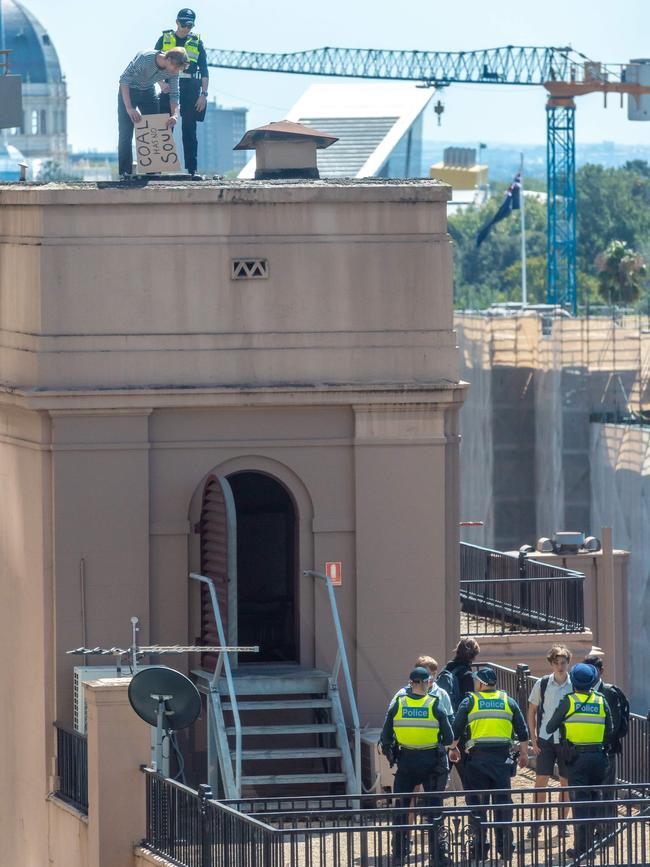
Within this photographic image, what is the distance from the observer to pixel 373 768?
2106 centimetres

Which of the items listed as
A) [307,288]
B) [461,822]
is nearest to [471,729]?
[461,822]

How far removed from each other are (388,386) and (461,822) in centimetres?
544

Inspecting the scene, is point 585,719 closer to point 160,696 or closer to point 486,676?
point 486,676

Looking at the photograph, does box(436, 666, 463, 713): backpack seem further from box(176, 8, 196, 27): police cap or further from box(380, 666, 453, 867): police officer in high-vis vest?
box(176, 8, 196, 27): police cap

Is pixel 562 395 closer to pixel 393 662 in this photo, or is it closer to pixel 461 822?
pixel 393 662

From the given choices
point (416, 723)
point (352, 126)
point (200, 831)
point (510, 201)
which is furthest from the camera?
point (352, 126)

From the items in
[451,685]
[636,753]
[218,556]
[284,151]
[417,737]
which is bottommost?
[636,753]

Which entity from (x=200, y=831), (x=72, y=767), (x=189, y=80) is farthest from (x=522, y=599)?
(x=200, y=831)

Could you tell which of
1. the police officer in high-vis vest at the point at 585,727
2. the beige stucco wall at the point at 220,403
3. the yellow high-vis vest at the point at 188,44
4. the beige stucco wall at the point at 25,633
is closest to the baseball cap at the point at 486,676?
the police officer in high-vis vest at the point at 585,727

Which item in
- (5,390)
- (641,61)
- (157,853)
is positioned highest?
(641,61)

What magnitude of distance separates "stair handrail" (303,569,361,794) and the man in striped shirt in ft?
13.3

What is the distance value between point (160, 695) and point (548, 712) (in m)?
2.89

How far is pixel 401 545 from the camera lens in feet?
72.8

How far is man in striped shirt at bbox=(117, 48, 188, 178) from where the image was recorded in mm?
23094
